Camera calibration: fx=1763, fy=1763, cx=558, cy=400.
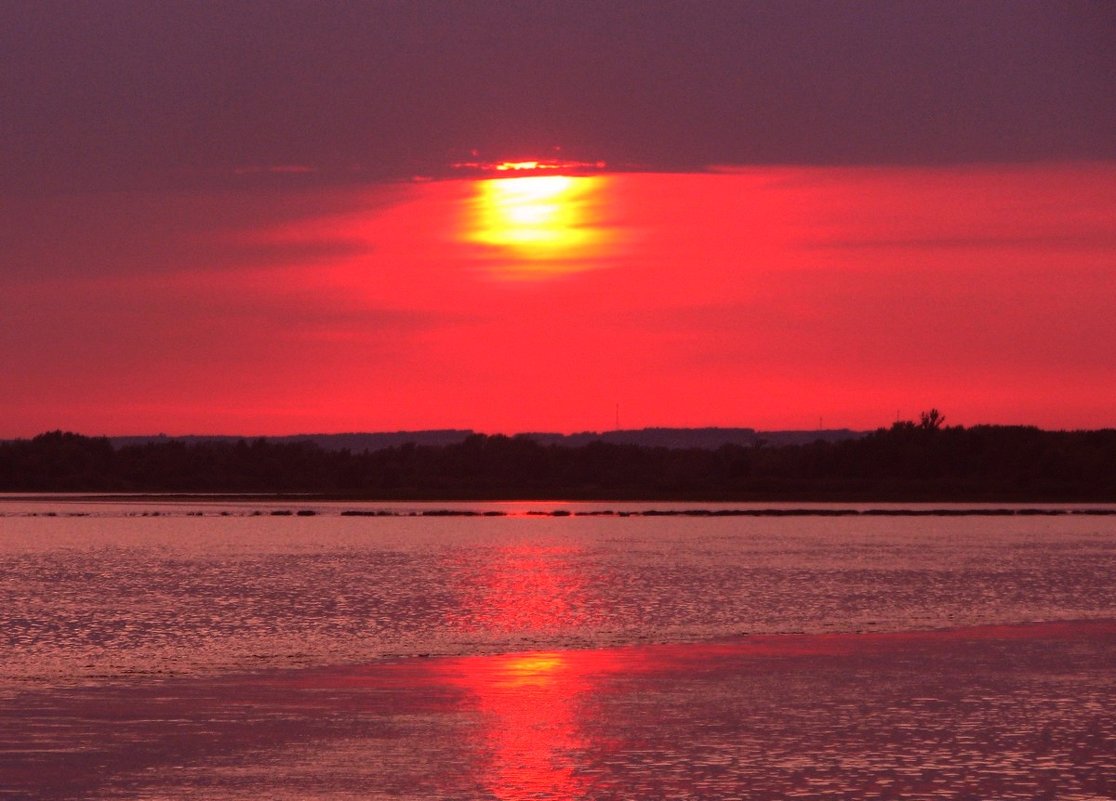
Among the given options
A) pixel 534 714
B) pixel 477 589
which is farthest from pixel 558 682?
pixel 477 589

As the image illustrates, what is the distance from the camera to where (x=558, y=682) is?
1141 inches

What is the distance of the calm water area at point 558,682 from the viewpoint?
66.7ft

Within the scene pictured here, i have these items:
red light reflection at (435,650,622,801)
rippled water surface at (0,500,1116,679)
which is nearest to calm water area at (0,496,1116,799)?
red light reflection at (435,650,622,801)

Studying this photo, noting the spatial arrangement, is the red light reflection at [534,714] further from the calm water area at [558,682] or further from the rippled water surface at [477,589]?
the rippled water surface at [477,589]

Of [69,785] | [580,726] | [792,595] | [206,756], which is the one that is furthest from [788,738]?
[792,595]

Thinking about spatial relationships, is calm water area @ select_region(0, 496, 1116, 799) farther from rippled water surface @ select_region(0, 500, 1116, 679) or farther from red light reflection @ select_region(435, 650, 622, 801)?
rippled water surface @ select_region(0, 500, 1116, 679)

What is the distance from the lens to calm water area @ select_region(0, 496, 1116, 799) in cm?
2033

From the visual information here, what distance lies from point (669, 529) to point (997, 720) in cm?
10168

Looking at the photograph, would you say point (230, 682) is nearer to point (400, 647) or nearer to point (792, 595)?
point (400, 647)

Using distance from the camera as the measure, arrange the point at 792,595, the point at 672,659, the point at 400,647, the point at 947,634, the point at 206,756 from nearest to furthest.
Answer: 1. the point at 206,756
2. the point at 672,659
3. the point at 400,647
4. the point at 947,634
5. the point at 792,595

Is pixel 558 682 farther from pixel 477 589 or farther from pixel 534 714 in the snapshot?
pixel 477 589

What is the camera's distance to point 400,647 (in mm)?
35812

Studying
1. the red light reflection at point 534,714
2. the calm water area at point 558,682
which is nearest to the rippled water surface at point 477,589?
the calm water area at point 558,682

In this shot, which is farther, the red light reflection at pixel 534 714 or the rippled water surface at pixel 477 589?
the rippled water surface at pixel 477 589
